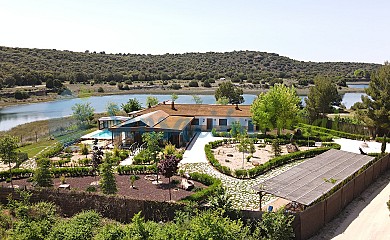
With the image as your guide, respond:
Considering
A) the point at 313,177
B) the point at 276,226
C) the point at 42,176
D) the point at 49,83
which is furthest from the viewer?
the point at 49,83

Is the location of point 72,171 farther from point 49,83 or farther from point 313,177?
point 49,83

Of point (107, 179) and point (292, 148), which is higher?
point (107, 179)

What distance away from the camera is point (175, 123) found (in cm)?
3316

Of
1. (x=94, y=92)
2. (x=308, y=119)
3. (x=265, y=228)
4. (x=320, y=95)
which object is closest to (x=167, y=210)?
(x=265, y=228)

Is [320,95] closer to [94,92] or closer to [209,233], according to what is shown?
[209,233]

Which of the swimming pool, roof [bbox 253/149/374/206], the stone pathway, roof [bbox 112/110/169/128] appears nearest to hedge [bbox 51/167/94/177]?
the stone pathway

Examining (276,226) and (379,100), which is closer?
A: (276,226)

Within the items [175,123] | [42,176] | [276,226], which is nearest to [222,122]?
[175,123]

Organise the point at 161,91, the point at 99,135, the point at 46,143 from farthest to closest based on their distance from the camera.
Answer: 1. the point at 161,91
2. the point at 99,135
3. the point at 46,143

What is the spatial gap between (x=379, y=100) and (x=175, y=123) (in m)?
17.7

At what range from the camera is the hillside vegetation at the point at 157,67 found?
88.1m

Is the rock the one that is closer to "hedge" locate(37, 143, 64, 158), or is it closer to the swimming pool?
the swimming pool

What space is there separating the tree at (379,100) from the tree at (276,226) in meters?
17.7

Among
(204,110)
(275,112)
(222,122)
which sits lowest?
(222,122)
